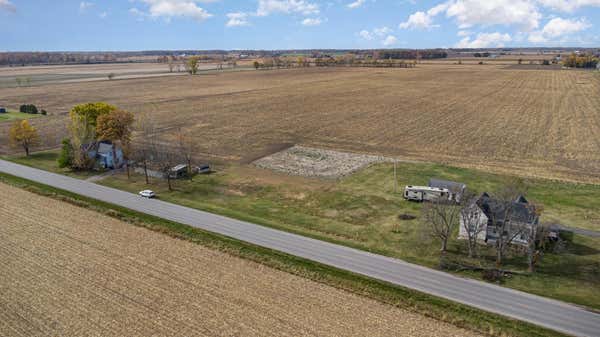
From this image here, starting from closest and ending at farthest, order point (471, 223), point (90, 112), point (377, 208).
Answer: point (471, 223)
point (377, 208)
point (90, 112)

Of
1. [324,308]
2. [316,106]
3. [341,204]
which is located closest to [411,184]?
[341,204]

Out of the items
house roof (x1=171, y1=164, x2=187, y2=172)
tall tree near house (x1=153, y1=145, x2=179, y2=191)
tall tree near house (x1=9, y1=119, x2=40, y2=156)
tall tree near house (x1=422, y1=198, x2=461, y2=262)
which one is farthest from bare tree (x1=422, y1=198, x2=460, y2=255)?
A: tall tree near house (x1=9, y1=119, x2=40, y2=156)

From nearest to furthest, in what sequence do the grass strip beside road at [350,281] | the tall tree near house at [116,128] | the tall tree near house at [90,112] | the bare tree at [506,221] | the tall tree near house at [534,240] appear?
the grass strip beside road at [350,281], the tall tree near house at [534,240], the bare tree at [506,221], the tall tree near house at [116,128], the tall tree near house at [90,112]

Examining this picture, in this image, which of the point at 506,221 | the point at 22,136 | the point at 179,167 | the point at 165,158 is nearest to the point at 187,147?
the point at 165,158

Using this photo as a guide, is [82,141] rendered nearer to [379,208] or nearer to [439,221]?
[379,208]

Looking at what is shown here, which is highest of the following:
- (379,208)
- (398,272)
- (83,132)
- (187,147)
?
(83,132)

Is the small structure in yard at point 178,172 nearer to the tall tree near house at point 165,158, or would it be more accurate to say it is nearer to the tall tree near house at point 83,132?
the tall tree near house at point 165,158

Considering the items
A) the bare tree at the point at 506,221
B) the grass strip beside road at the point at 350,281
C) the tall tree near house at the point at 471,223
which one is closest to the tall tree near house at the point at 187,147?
the grass strip beside road at the point at 350,281
